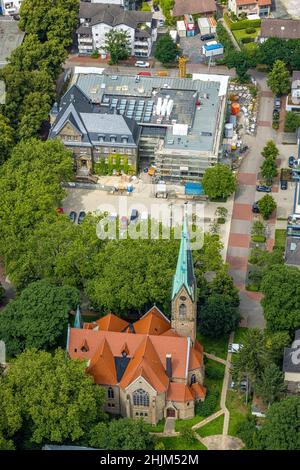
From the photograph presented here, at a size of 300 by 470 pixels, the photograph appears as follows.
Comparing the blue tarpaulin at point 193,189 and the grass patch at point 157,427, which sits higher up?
the blue tarpaulin at point 193,189

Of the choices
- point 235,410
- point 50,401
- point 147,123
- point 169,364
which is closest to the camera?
point 50,401

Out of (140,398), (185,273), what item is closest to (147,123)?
(185,273)

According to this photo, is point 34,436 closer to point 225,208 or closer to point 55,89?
point 225,208

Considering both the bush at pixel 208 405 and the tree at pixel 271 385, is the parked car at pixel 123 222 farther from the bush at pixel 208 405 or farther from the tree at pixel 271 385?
the tree at pixel 271 385

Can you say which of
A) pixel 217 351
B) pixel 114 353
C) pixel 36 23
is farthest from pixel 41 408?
pixel 36 23

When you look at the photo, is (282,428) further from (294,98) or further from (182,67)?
(182,67)

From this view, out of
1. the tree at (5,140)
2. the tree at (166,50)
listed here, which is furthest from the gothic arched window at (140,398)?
the tree at (166,50)
